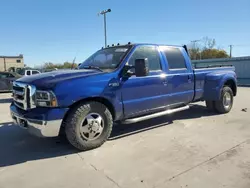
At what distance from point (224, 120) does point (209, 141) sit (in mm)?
1986

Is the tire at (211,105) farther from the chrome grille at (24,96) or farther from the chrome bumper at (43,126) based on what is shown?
the chrome grille at (24,96)

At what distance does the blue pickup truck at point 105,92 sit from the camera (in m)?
3.95

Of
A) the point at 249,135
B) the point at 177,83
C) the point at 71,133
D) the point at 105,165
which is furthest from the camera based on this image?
the point at 177,83

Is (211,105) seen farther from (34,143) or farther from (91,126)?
(34,143)

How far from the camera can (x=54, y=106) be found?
3906 mm

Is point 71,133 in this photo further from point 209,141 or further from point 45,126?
point 209,141

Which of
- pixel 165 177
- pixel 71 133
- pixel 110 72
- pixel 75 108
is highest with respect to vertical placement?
pixel 110 72

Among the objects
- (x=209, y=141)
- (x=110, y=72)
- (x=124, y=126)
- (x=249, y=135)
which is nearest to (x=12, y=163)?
(x=110, y=72)

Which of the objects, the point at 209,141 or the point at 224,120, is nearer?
the point at 209,141

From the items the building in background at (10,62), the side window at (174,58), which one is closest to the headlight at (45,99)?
the side window at (174,58)

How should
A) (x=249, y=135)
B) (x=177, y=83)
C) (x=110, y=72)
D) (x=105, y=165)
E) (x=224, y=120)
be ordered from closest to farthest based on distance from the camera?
(x=105, y=165)
(x=110, y=72)
(x=249, y=135)
(x=177, y=83)
(x=224, y=120)

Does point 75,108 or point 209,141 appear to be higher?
point 75,108

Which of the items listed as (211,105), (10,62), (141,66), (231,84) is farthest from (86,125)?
(10,62)

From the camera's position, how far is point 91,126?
4352mm
